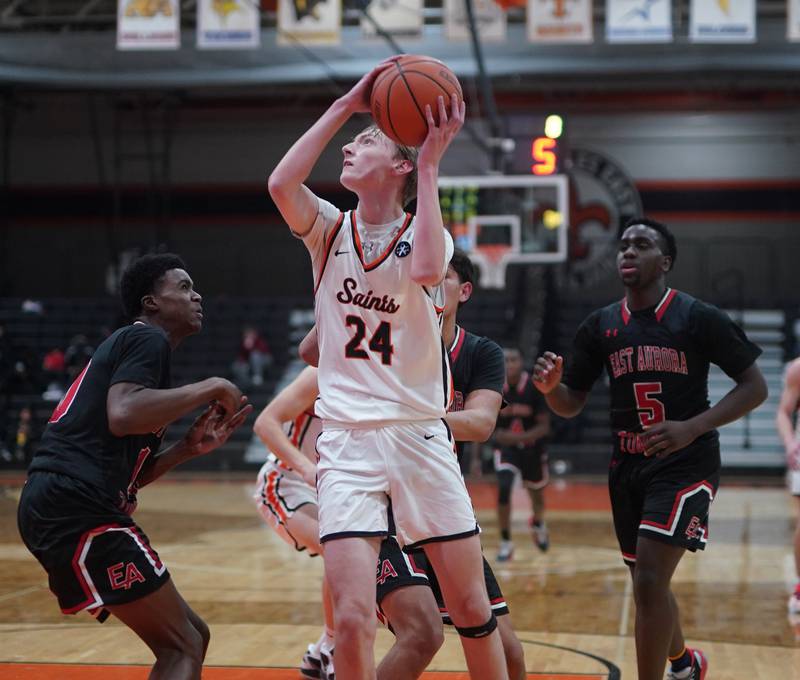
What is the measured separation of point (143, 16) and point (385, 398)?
12489 millimetres

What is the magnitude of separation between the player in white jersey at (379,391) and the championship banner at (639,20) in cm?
1142

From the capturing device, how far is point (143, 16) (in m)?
15.1

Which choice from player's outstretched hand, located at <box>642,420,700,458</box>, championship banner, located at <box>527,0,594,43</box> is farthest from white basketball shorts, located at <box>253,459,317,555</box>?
championship banner, located at <box>527,0,594,43</box>

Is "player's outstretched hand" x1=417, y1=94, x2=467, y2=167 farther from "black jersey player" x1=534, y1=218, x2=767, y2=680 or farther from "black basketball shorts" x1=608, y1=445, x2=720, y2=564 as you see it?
"black basketball shorts" x1=608, y1=445, x2=720, y2=564

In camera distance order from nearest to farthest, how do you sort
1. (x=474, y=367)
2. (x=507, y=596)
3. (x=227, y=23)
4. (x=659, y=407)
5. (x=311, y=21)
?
(x=474, y=367) < (x=659, y=407) < (x=507, y=596) < (x=311, y=21) < (x=227, y=23)

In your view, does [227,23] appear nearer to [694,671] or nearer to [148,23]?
[148,23]

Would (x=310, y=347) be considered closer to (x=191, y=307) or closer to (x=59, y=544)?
(x=191, y=307)

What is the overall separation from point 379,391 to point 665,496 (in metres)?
1.88

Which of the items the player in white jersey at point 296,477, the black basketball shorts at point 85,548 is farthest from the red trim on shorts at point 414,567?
the black basketball shorts at point 85,548

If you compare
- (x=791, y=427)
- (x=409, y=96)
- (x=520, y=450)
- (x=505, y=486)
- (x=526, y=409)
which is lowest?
(x=505, y=486)

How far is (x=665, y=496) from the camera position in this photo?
16.9 feet

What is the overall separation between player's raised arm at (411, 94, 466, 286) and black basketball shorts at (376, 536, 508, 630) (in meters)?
1.23

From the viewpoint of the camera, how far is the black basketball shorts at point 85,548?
13.5 ft

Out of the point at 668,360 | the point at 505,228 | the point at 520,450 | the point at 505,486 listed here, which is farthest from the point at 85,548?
the point at 505,228
